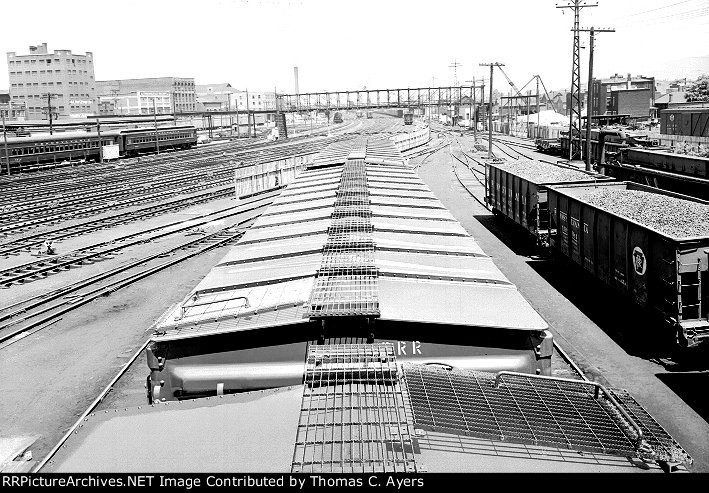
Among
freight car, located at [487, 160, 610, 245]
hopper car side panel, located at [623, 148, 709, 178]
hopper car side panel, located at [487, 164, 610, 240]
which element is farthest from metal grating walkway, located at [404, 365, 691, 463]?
hopper car side panel, located at [623, 148, 709, 178]

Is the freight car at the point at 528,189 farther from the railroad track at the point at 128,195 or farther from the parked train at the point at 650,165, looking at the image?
the railroad track at the point at 128,195

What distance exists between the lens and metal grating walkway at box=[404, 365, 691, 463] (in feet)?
18.4

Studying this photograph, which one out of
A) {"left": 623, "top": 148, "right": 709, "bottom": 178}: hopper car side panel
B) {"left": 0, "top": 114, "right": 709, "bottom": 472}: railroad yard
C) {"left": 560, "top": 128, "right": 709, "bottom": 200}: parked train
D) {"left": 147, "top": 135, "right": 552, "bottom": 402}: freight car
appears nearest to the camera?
{"left": 147, "top": 135, "right": 552, "bottom": 402}: freight car

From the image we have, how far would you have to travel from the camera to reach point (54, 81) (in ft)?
426

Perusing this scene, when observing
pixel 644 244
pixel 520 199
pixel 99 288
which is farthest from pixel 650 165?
pixel 99 288

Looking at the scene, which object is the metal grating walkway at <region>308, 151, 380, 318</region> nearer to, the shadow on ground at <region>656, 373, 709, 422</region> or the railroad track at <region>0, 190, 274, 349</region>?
the shadow on ground at <region>656, 373, 709, 422</region>

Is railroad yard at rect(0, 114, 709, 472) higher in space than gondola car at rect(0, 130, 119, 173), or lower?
lower

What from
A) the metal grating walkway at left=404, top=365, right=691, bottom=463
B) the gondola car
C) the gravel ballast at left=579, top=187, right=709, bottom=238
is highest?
the gondola car

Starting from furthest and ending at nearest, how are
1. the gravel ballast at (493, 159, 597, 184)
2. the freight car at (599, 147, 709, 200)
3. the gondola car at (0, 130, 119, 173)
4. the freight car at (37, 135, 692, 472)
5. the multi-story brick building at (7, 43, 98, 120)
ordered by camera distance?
the multi-story brick building at (7, 43, 98, 120)
the gondola car at (0, 130, 119, 173)
the freight car at (599, 147, 709, 200)
the gravel ballast at (493, 159, 597, 184)
the freight car at (37, 135, 692, 472)

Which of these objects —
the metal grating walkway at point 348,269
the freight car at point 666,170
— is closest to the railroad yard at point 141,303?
the metal grating walkway at point 348,269

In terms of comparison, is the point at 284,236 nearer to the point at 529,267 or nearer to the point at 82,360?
the point at 82,360

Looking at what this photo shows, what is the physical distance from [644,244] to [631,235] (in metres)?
0.75

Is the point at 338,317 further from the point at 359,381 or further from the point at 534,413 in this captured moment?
the point at 534,413

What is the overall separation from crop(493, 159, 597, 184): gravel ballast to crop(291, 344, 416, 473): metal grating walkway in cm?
1943
